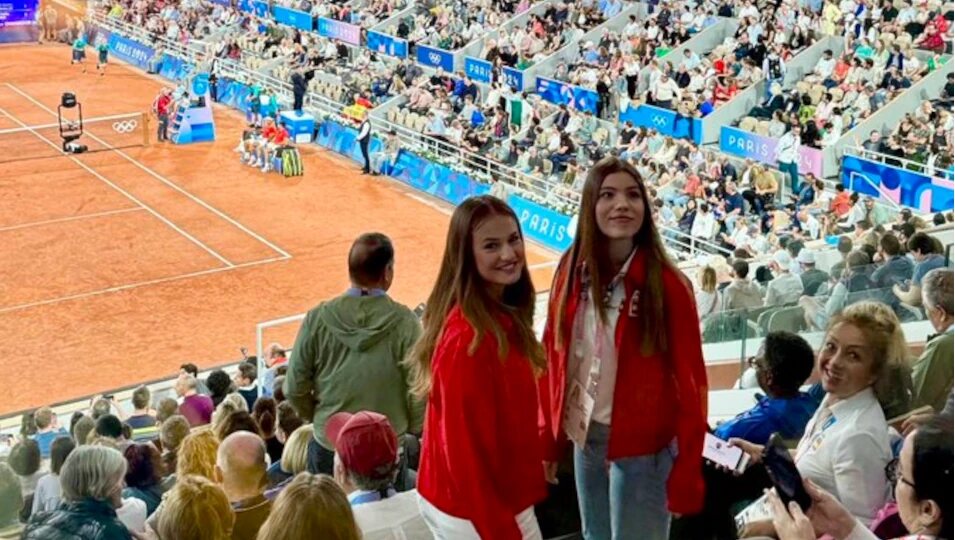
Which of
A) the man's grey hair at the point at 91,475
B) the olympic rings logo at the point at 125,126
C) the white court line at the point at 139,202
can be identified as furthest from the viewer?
the olympic rings logo at the point at 125,126

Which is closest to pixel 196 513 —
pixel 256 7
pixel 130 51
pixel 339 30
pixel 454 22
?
pixel 454 22

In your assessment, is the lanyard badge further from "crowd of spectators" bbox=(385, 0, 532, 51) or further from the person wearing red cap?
"crowd of spectators" bbox=(385, 0, 532, 51)

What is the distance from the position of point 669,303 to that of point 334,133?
2515 centimetres

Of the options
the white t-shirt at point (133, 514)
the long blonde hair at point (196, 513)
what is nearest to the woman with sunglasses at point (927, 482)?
the long blonde hair at point (196, 513)

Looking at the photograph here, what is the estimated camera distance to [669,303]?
14.9 feet

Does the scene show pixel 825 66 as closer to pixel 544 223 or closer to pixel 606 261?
pixel 544 223

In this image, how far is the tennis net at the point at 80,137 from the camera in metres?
29.2

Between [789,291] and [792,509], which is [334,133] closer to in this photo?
[789,291]

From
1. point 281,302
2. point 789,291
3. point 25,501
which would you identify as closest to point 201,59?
point 281,302

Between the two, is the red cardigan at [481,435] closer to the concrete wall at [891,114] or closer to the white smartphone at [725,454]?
the white smartphone at [725,454]

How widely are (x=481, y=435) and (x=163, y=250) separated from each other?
19.1 meters

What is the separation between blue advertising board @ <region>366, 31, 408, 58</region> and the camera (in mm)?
33341

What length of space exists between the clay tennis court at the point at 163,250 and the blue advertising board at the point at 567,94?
155 inches

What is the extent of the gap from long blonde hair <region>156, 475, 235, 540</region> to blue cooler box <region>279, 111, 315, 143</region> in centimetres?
2492
